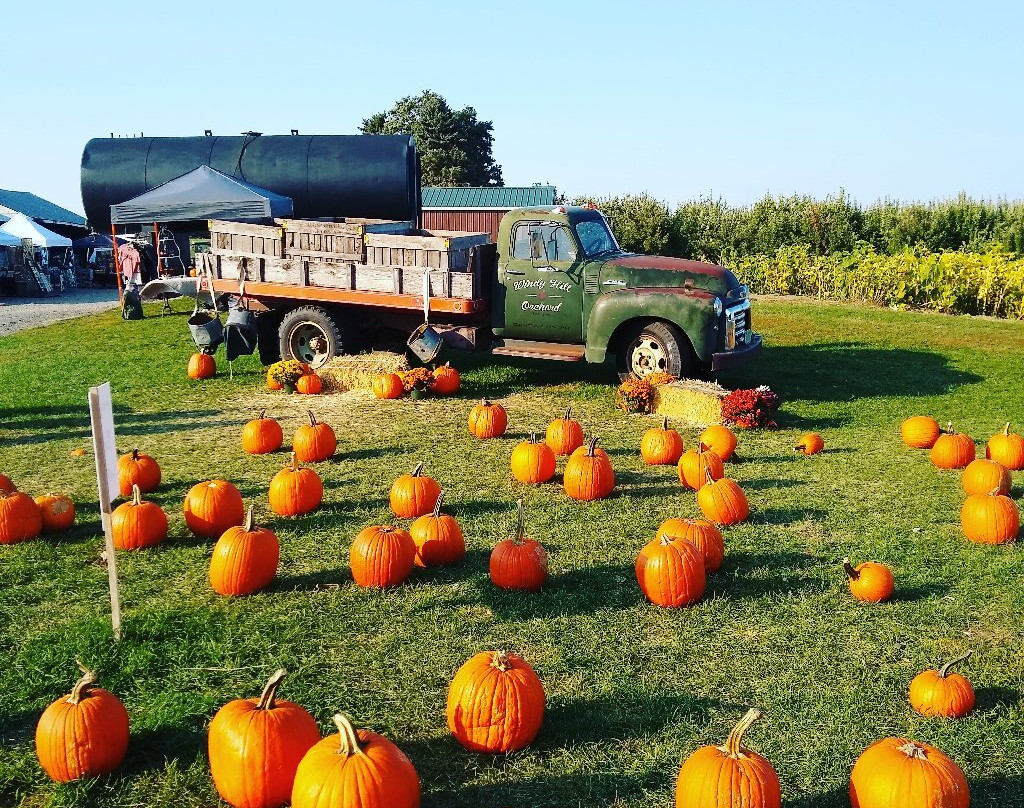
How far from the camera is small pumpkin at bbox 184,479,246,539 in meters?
5.97

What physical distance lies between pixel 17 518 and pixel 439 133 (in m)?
68.3

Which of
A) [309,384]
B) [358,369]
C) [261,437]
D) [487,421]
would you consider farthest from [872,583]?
[309,384]

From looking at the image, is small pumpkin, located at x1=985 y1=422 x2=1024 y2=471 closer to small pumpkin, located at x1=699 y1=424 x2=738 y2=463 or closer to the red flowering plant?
the red flowering plant

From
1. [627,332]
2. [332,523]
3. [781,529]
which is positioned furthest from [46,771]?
[627,332]

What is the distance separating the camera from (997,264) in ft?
63.7

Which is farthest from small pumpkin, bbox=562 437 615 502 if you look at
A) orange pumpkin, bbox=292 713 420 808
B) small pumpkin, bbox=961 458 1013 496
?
orange pumpkin, bbox=292 713 420 808

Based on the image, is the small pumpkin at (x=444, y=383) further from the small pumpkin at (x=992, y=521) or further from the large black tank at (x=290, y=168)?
the large black tank at (x=290, y=168)

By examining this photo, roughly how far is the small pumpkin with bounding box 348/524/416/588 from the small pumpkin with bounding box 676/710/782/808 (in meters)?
2.45

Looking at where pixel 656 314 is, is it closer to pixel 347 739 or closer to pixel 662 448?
pixel 662 448

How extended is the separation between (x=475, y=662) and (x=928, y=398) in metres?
8.93

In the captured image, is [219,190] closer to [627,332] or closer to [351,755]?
[627,332]

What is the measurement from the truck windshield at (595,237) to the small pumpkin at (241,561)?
22.7ft

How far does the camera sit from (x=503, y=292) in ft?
36.7

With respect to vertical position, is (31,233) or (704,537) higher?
(31,233)
